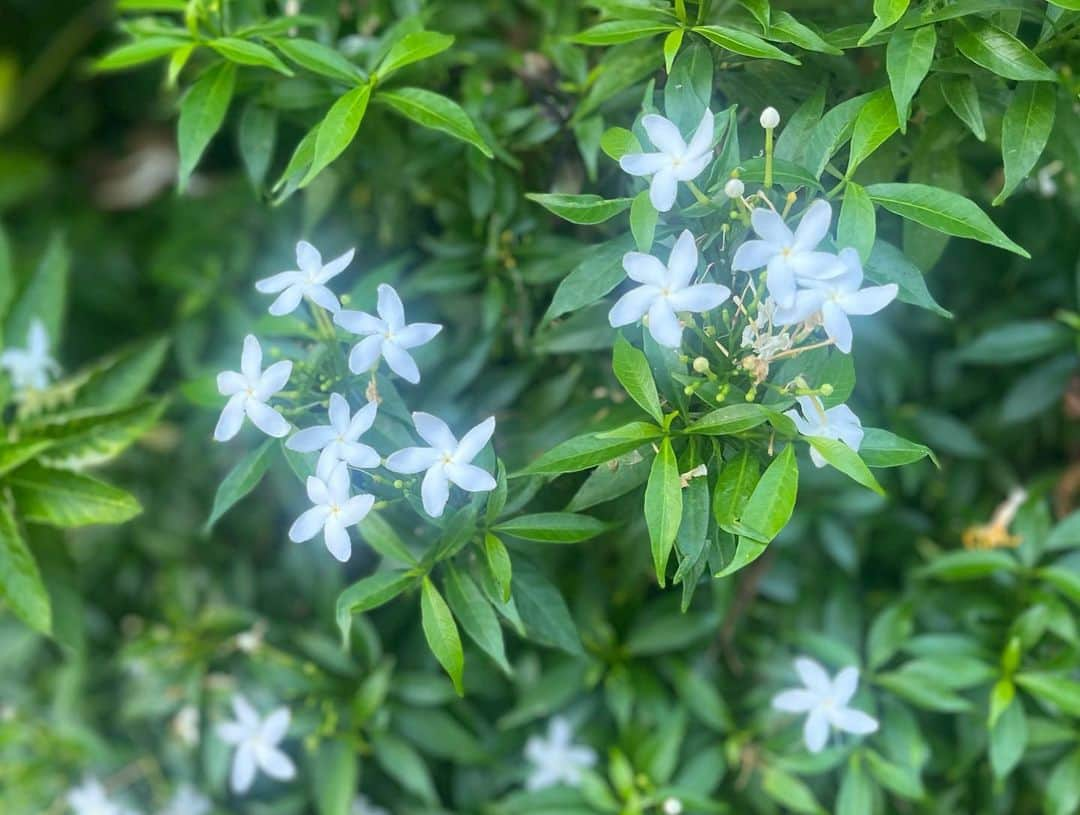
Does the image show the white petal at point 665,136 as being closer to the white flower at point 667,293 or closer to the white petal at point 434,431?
the white flower at point 667,293

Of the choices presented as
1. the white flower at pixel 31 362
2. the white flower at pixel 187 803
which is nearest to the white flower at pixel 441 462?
the white flower at pixel 31 362

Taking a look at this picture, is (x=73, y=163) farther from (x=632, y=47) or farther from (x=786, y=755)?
(x=786, y=755)

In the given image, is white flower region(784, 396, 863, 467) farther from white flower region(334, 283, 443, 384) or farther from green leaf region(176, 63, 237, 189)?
green leaf region(176, 63, 237, 189)

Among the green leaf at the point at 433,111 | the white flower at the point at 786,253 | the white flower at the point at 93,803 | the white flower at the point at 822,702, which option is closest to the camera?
the white flower at the point at 786,253

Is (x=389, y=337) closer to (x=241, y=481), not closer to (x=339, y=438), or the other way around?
(x=339, y=438)

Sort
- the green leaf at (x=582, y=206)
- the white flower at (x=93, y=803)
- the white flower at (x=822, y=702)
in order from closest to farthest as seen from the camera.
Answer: the green leaf at (x=582, y=206), the white flower at (x=822, y=702), the white flower at (x=93, y=803)

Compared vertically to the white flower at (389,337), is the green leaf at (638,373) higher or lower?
lower

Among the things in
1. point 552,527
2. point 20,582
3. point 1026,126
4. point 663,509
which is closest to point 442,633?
point 552,527

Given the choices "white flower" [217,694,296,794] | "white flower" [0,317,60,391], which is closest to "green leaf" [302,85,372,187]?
"white flower" [0,317,60,391]
